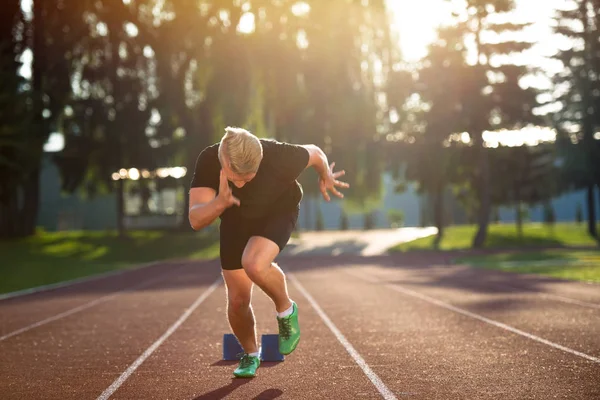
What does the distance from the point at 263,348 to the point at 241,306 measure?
1174 mm

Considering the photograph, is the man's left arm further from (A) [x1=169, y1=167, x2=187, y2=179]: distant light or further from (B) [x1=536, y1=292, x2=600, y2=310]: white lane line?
(A) [x1=169, y1=167, x2=187, y2=179]: distant light

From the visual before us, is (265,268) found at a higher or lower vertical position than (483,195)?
lower

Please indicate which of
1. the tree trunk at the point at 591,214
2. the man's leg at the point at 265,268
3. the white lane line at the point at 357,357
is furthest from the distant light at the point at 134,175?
the man's leg at the point at 265,268

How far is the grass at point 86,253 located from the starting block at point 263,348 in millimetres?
15770

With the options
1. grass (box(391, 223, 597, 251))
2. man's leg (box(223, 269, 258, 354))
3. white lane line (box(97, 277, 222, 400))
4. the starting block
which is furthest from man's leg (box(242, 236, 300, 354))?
grass (box(391, 223, 597, 251))

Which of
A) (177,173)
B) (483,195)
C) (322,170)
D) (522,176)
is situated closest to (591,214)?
(522,176)

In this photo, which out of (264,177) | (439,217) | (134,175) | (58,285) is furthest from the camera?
(134,175)

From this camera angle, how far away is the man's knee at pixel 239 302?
21.6 feet

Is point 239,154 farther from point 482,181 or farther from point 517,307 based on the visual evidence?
point 482,181

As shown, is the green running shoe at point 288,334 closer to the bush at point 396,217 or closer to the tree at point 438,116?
the tree at point 438,116

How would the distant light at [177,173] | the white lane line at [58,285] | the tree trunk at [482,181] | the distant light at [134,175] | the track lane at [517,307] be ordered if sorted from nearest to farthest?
the track lane at [517,307] → the white lane line at [58,285] → the tree trunk at [482,181] → the distant light at [134,175] → the distant light at [177,173]

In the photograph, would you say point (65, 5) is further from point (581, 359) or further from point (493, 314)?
point (581, 359)

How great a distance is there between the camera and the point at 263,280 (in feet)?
20.3

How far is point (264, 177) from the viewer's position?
621 cm
